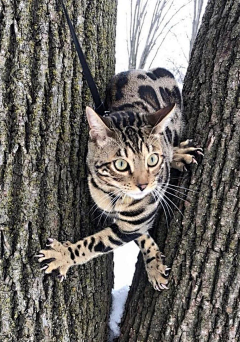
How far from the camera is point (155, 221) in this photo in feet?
6.12

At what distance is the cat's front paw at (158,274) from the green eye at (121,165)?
0.47 meters

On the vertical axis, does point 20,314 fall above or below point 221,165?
below

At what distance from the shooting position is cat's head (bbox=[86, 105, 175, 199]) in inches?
63.9

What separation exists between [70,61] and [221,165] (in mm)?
811

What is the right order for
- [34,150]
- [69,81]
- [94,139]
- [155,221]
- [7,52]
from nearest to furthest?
[7,52], [34,150], [69,81], [94,139], [155,221]

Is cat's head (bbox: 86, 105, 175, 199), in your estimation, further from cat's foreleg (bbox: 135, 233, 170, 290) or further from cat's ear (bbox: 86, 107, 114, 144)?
cat's foreleg (bbox: 135, 233, 170, 290)

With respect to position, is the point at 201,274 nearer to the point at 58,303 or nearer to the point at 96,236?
the point at 96,236

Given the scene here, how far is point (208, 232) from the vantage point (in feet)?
5.10

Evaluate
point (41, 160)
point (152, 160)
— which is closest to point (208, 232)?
point (152, 160)

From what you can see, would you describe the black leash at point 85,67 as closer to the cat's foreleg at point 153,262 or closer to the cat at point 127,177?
the cat at point 127,177

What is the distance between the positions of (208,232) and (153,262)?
13.8 inches

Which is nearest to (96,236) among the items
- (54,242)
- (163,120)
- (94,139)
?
(54,242)

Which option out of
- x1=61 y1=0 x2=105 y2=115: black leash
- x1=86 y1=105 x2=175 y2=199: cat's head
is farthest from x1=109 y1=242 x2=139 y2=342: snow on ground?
x1=61 y1=0 x2=105 y2=115: black leash

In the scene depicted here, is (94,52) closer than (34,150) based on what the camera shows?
No
